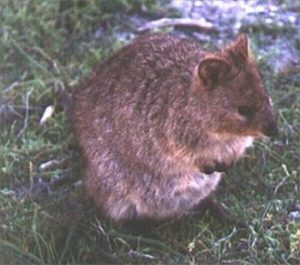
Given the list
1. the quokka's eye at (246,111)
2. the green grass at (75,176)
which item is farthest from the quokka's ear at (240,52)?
the green grass at (75,176)

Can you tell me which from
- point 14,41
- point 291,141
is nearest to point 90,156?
point 291,141

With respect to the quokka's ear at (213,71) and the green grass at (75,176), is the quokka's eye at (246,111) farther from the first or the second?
the green grass at (75,176)

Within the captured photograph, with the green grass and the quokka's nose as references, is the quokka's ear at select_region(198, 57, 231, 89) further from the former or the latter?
the green grass

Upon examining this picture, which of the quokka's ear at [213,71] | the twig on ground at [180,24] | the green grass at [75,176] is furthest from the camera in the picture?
the twig on ground at [180,24]

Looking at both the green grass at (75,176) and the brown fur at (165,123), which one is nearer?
the brown fur at (165,123)

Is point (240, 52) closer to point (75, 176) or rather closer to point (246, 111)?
point (246, 111)

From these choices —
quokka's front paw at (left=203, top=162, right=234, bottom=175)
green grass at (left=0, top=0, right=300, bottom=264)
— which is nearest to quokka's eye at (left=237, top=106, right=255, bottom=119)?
quokka's front paw at (left=203, top=162, right=234, bottom=175)

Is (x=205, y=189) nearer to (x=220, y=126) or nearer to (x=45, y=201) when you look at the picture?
(x=220, y=126)

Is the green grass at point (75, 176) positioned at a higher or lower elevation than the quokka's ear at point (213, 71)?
lower
